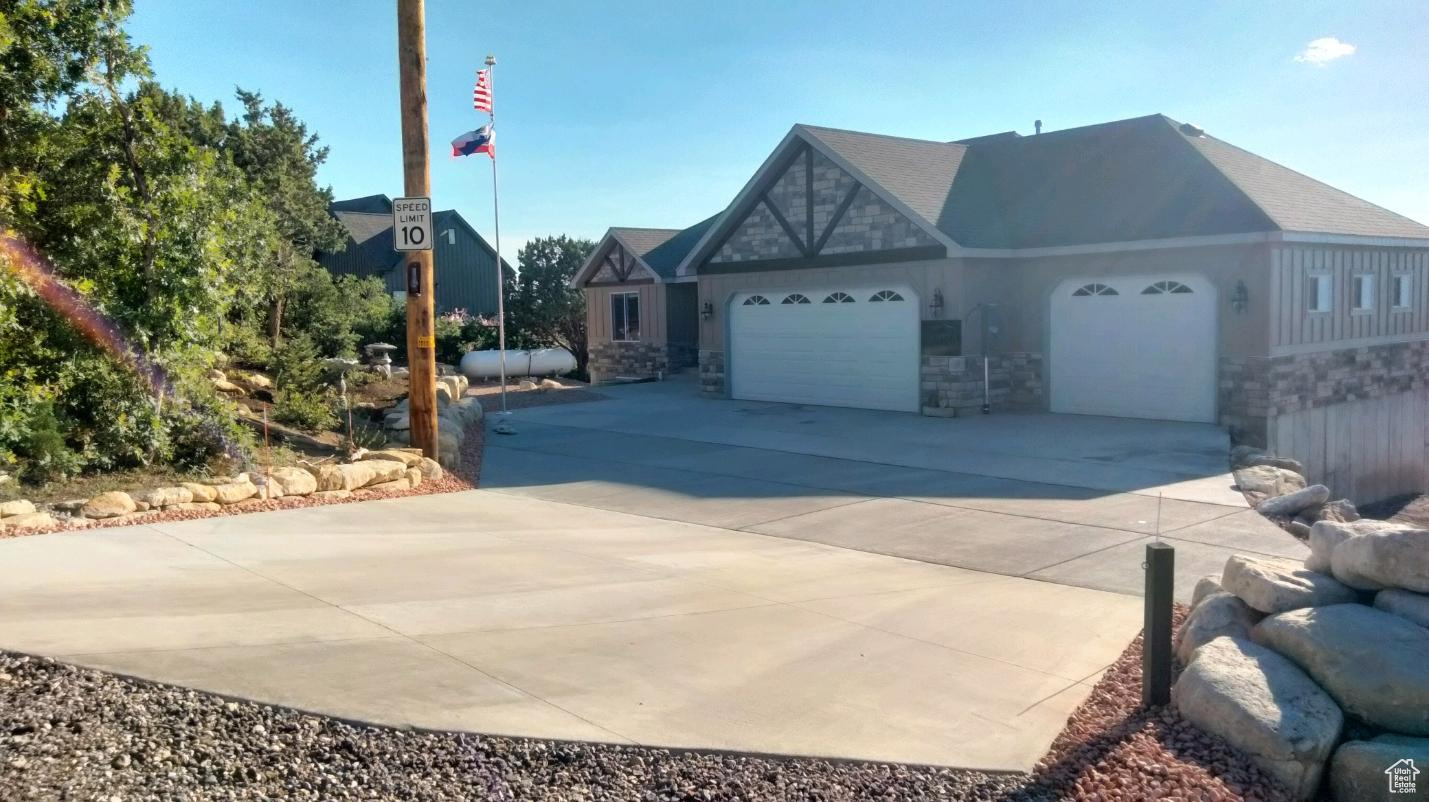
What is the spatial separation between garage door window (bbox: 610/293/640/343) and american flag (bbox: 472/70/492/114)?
9013 mm

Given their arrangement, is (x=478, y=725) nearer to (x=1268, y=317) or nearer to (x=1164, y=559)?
(x=1164, y=559)

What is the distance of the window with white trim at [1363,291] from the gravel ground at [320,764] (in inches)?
688

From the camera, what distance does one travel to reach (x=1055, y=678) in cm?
616

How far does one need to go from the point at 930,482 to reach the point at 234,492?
7.55 meters

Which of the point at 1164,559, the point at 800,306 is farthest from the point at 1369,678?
the point at 800,306

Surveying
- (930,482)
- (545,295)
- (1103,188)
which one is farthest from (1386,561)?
(545,295)

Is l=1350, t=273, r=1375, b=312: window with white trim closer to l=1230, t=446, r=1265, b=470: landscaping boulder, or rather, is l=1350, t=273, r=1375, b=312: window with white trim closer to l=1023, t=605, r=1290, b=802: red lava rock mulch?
l=1230, t=446, r=1265, b=470: landscaping boulder

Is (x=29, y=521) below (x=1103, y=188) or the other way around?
below

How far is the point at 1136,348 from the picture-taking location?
723 inches

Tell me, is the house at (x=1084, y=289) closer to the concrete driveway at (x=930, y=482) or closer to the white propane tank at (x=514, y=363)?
the concrete driveway at (x=930, y=482)

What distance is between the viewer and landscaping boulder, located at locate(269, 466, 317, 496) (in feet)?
37.0

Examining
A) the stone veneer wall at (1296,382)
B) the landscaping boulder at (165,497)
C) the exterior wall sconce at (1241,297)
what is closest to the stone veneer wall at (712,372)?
the stone veneer wall at (1296,382)

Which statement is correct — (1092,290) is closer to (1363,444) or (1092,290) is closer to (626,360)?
(1363,444)

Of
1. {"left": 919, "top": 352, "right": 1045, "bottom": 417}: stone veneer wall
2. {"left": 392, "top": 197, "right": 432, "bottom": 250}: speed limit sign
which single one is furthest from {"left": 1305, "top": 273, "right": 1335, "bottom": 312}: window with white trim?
{"left": 392, "top": 197, "right": 432, "bottom": 250}: speed limit sign
